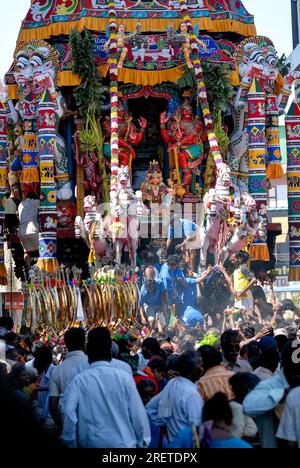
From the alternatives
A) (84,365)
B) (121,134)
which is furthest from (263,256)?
(84,365)

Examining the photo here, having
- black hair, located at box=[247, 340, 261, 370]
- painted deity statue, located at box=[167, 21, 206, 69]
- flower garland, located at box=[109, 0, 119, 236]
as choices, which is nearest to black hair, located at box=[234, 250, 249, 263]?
flower garland, located at box=[109, 0, 119, 236]

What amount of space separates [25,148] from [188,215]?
4241 mm

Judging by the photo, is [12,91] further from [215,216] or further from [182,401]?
[182,401]

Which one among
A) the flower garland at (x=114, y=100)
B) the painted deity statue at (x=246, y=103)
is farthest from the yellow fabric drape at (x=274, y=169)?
the flower garland at (x=114, y=100)

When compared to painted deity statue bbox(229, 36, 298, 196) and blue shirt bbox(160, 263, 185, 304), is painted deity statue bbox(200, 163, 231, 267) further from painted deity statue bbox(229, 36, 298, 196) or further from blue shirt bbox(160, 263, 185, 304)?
blue shirt bbox(160, 263, 185, 304)

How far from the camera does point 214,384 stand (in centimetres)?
888

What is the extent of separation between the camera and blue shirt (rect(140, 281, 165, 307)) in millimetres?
23250

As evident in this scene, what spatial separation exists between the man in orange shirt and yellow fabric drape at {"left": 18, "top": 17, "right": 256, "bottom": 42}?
20.3 m

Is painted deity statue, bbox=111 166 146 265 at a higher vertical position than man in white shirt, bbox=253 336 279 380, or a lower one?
higher

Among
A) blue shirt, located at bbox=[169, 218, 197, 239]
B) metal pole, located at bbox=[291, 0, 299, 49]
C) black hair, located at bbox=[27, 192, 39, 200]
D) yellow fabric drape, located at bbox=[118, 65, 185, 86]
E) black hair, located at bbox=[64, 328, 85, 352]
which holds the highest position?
metal pole, located at bbox=[291, 0, 299, 49]

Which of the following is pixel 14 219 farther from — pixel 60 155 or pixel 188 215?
pixel 188 215

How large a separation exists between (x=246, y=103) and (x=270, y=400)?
22146mm

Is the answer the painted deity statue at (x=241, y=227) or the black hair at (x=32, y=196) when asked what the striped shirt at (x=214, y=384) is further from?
the black hair at (x=32, y=196)

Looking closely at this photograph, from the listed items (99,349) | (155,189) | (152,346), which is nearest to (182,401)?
(99,349)
